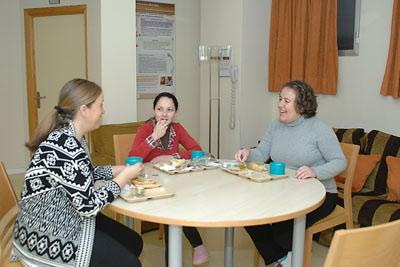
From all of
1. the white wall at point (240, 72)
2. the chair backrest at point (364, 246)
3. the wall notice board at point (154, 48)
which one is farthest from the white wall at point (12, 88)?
the chair backrest at point (364, 246)

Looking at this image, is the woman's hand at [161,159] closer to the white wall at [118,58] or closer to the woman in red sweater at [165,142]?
the woman in red sweater at [165,142]

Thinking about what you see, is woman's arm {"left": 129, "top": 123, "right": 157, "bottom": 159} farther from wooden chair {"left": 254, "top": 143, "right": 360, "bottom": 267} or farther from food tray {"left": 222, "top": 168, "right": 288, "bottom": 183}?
wooden chair {"left": 254, "top": 143, "right": 360, "bottom": 267}

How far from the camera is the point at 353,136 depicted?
3584 millimetres

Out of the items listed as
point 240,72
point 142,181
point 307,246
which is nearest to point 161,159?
point 142,181

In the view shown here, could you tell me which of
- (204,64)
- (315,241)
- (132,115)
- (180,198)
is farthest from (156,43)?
(180,198)

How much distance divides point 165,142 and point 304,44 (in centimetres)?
209

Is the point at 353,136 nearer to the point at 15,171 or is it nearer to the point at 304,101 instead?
the point at 304,101

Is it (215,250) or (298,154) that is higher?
(298,154)

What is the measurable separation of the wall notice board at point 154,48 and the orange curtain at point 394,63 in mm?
2567

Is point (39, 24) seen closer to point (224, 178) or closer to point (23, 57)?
point (23, 57)

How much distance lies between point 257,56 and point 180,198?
308 cm

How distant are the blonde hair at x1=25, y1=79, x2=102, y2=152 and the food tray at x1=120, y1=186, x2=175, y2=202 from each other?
0.42 m

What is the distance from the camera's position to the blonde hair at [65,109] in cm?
178

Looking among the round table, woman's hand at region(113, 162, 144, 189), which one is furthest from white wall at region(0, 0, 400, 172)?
woman's hand at region(113, 162, 144, 189)
